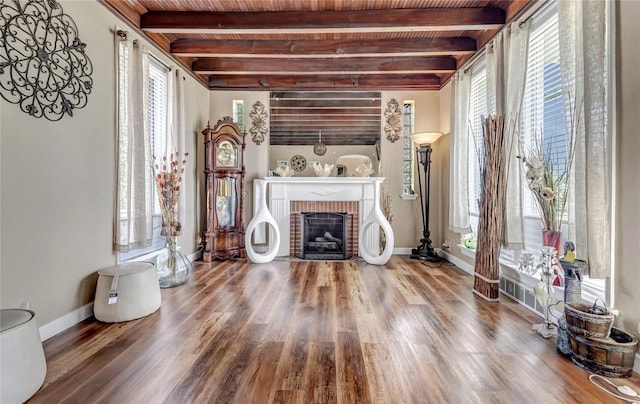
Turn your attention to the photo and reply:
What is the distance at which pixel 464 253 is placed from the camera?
4180 millimetres

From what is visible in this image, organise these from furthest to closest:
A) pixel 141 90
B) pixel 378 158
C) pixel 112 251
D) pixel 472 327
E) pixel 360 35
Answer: pixel 378 158, pixel 360 35, pixel 141 90, pixel 112 251, pixel 472 327

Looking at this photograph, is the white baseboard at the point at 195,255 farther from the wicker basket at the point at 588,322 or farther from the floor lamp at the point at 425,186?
the wicker basket at the point at 588,322

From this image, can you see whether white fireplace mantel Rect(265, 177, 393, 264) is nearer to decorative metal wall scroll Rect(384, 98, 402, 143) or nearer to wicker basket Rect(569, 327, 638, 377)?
decorative metal wall scroll Rect(384, 98, 402, 143)

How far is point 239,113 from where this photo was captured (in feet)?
17.1

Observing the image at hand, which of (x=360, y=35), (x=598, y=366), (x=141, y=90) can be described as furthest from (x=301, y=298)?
(x=360, y=35)

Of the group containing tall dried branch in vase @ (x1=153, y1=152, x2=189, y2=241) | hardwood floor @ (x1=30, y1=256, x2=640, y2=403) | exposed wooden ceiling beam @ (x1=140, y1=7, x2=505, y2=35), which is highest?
exposed wooden ceiling beam @ (x1=140, y1=7, x2=505, y2=35)

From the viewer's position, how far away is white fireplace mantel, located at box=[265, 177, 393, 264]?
489 centimetres

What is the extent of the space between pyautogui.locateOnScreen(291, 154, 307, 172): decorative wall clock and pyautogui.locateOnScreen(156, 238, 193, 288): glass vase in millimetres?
2397

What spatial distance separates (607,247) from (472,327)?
106 centimetres

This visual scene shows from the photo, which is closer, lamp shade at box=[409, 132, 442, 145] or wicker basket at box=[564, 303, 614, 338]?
wicker basket at box=[564, 303, 614, 338]

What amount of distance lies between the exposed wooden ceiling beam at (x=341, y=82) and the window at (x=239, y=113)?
12.3 inches

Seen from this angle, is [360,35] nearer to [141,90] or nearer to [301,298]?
[141,90]

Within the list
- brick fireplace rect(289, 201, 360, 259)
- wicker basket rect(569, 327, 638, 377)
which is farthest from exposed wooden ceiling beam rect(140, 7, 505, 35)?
wicker basket rect(569, 327, 638, 377)

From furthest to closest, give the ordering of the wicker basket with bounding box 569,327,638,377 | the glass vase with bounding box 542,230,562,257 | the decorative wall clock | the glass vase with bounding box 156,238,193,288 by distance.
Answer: the decorative wall clock, the glass vase with bounding box 156,238,193,288, the glass vase with bounding box 542,230,562,257, the wicker basket with bounding box 569,327,638,377
